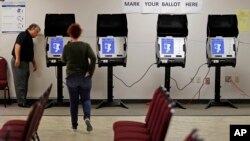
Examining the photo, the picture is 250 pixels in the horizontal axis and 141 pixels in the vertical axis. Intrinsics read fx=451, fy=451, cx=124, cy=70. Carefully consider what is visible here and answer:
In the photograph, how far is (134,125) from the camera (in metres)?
5.02

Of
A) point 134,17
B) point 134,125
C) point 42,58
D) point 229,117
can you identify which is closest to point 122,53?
point 134,17

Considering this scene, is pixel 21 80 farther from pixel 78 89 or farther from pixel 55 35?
pixel 78 89

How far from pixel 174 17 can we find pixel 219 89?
5.24 feet

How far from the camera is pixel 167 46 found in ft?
26.9

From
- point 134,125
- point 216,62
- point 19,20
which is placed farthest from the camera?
point 19,20

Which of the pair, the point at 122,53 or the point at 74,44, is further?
the point at 122,53

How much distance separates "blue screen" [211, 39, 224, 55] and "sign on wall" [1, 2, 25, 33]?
3.65 m

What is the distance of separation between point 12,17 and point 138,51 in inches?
100

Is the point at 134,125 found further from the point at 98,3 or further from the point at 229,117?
the point at 98,3

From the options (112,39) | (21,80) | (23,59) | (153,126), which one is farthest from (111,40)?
(153,126)

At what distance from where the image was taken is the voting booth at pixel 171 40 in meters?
8.16

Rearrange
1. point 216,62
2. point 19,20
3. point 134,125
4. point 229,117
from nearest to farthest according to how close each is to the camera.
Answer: point 134,125
point 229,117
point 216,62
point 19,20

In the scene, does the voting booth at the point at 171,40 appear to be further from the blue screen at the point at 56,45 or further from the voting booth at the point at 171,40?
the blue screen at the point at 56,45

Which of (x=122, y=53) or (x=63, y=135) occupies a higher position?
(x=122, y=53)
